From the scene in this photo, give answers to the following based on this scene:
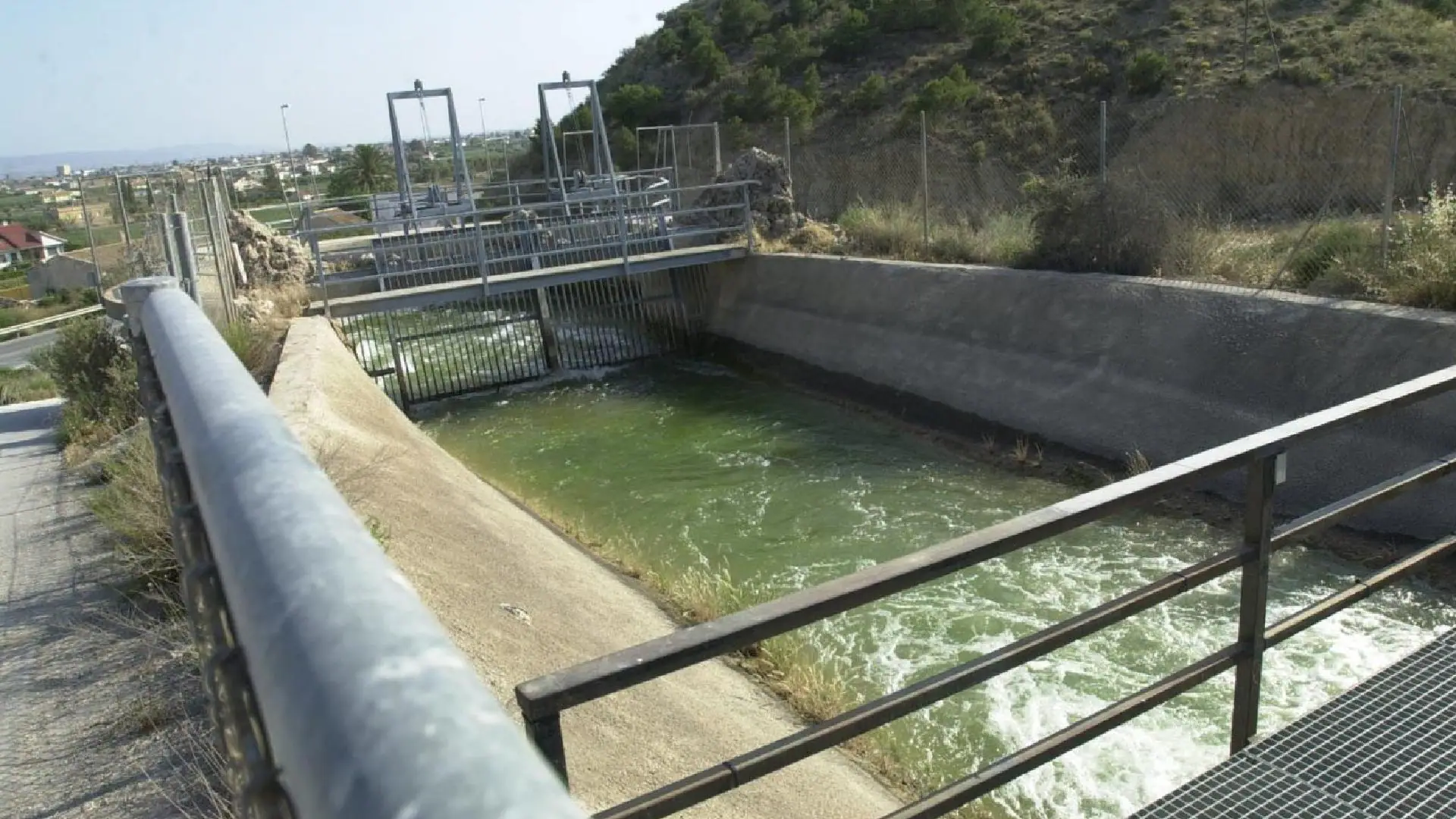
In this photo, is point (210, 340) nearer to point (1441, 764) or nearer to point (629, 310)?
point (1441, 764)

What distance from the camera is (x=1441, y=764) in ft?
10.4

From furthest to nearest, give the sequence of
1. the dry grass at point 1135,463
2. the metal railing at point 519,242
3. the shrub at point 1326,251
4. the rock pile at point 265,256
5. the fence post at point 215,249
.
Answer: the rock pile at point 265,256, the metal railing at point 519,242, the fence post at point 215,249, the shrub at point 1326,251, the dry grass at point 1135,463

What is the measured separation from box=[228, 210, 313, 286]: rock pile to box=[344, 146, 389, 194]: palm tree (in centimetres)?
2934

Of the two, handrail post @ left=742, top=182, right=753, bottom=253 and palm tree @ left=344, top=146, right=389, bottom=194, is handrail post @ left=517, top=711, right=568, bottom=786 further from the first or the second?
palm tree @ left=344, top=146, right=389, bottom=194

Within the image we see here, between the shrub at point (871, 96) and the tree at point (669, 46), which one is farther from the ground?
the tree at point (669, 46)

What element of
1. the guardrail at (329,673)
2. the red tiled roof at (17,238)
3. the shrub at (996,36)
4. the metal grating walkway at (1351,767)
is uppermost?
the shrub at (996,36)

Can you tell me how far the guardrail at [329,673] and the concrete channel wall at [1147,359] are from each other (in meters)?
9.75

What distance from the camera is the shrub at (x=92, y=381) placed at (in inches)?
384

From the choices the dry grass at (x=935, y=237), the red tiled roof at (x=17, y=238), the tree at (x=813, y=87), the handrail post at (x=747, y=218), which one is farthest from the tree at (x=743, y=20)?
the red tiled roof at (x=17, y=238)

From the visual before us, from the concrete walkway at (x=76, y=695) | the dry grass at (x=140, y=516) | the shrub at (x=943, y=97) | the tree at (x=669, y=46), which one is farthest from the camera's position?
the tree at (x=669, y=46)

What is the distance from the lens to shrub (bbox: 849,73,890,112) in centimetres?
3594

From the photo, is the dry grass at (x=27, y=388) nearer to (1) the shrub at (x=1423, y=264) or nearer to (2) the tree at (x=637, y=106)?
(1) the shrub at (x=1423, y=264)

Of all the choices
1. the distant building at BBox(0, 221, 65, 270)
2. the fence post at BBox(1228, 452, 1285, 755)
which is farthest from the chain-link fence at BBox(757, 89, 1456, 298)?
the distant building at BBox(0, 221, 65, 270)

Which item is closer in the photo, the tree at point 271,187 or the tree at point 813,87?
the tree at point 813,87
